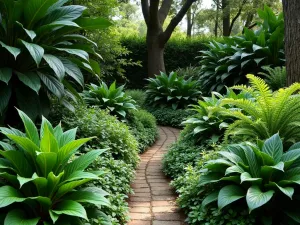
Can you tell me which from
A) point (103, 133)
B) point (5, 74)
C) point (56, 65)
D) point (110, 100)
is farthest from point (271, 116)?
point (110, 100)

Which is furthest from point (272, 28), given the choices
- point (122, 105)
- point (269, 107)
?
point (269, 107)

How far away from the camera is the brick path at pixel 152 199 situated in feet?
9.27

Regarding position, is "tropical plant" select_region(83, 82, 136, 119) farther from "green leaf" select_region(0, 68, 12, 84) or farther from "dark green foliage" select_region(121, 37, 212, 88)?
"dark green foliage" select_region(121, 37, 212, 88)

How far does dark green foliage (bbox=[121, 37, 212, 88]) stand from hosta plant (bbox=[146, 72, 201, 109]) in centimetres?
447

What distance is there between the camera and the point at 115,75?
12250 millimetres

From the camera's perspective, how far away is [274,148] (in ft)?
8.63

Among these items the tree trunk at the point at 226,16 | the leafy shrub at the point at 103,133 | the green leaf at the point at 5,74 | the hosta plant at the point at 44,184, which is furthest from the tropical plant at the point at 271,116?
the tree trunk at the point at 226,16

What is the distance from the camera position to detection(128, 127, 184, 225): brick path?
282 centimetres

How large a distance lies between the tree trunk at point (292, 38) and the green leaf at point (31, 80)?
3.10m

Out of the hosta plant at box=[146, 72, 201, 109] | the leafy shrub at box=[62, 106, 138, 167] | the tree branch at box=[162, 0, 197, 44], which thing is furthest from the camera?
the tree branch at box=[162, 0, 197, 44]

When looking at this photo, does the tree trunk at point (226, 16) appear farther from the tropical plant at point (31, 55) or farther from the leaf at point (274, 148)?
the leaf at point (274, 148)

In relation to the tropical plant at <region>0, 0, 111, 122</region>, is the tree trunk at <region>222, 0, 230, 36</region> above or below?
above

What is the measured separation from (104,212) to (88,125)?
127cm

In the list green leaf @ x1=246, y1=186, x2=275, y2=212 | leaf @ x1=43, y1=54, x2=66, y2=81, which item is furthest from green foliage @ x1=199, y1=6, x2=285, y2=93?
green leaf @ x1=246, y1=186, x2=275, y2=212
